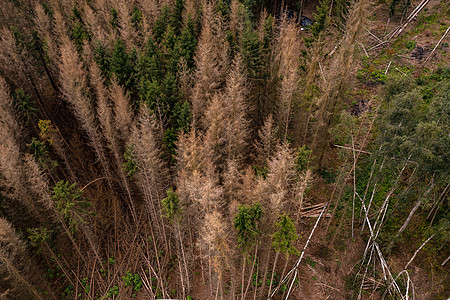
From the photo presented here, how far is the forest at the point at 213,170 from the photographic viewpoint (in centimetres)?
1752

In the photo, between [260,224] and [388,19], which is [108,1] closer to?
[260,224]

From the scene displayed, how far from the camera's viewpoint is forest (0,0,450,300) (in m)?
17.5

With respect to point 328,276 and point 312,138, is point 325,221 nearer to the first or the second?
point 328,276

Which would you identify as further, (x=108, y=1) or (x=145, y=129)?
(x=108, y=1)

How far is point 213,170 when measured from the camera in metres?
19.6

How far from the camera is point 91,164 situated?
28219 millimetres

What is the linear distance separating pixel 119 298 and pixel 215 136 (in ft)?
47.3

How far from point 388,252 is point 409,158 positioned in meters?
8.63

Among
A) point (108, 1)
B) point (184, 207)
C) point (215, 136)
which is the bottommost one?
point (184, 207)

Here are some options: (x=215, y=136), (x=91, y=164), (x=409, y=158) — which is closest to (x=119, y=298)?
(x=91, y=164)

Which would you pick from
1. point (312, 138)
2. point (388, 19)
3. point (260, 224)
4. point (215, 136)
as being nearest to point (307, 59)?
point (312, 138)

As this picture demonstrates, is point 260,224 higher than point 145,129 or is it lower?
lower

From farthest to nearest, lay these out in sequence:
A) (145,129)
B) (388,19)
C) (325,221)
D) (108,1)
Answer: (388,19)
(108,1)
(325,221)
(145,129)

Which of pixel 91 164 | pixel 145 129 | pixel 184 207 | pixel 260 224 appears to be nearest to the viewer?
pixel 260 224
